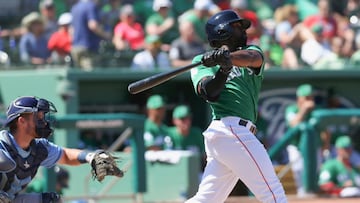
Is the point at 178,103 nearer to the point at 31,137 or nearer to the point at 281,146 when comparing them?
the point at 281,146

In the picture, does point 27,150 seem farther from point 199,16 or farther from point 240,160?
point 199,16

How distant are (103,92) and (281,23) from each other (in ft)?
8.34

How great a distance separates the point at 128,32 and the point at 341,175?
3.21m

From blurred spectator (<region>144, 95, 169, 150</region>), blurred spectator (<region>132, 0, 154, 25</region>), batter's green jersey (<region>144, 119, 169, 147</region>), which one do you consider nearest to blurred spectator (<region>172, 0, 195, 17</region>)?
blurred spectator (<region>132, 0, 154, 25</region>)

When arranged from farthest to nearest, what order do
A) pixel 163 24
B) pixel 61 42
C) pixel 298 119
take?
1. pixel 163 24
2. pixel 61 42
3. pixel 298 119

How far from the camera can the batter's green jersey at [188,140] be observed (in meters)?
11.3

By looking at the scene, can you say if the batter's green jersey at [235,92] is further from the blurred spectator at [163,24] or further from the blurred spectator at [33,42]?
the blurred spectator at [163,24]

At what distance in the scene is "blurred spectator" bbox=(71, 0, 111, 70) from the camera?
472 inches

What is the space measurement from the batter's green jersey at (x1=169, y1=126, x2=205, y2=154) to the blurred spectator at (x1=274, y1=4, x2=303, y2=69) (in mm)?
1956

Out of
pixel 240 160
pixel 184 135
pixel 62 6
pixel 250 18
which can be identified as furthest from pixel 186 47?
pixel 240 160

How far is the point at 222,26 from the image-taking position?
6.28m

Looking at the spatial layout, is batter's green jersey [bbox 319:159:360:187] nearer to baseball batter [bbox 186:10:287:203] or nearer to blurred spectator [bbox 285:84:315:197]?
blurred spectator [bbox 285:84:315:197]

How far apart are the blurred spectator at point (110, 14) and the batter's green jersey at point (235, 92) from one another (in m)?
6.40

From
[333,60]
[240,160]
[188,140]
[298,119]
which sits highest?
[240,160]
